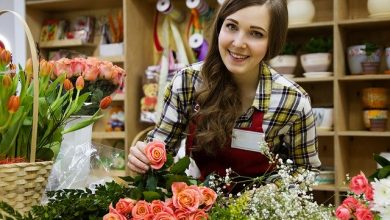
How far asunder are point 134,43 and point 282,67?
1018 millimetres

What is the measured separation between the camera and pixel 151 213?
66 centimetres

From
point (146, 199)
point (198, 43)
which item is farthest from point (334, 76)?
point (146, 199)

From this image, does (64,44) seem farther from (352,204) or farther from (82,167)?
(352,204)

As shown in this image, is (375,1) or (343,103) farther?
(343,103)

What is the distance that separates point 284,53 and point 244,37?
152cm

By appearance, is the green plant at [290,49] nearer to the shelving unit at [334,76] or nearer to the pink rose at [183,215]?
the shelving unit at [334,76]

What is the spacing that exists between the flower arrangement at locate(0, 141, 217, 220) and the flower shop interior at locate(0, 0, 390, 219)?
137cm

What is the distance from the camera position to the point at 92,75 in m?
1.03

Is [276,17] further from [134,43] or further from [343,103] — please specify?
[134,43]

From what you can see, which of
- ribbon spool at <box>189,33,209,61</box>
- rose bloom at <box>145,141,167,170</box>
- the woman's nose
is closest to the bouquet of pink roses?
rose bloom at <box>145,141,167,170</box>

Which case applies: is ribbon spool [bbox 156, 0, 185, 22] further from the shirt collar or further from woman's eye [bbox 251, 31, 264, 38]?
woman's eye [bbox 251, 31, 264, 38]

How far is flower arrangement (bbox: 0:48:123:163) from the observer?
79 cm

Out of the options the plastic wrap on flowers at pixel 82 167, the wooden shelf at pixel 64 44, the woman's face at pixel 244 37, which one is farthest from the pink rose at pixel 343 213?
the wooden shelf at pixel 64 44

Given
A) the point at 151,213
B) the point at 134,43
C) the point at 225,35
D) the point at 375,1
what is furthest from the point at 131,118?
the point at 151,213
